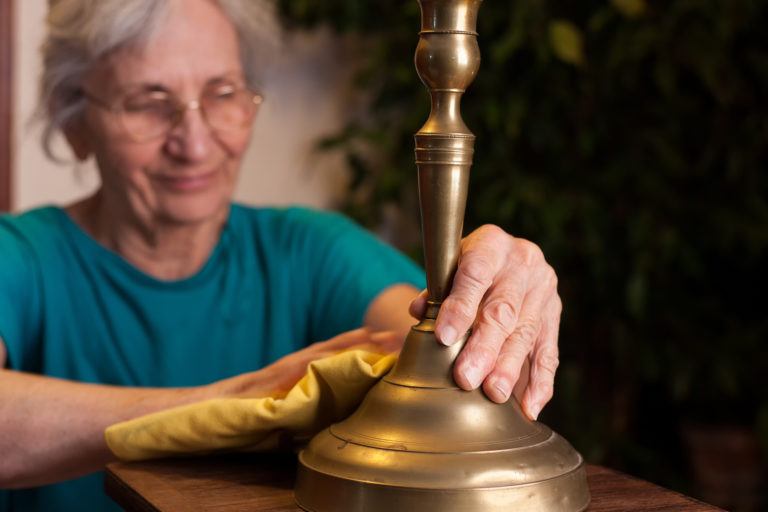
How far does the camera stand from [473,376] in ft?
2.30

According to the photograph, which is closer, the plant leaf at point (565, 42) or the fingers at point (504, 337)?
the fingers at point (504, 337)

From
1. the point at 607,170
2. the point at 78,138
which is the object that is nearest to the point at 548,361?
the point at 78,138

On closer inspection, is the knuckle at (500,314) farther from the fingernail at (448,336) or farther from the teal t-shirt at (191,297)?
the teal t-shirt at (191,297)

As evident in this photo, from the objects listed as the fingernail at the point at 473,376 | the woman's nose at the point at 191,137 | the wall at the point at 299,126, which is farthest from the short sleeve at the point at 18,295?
the wall at the point at 299,126

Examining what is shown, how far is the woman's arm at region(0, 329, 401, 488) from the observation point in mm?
920

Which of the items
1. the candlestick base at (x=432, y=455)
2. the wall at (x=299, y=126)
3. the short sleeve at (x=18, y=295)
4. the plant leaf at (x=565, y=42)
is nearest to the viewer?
the candlestick base at (x=432, y=455)

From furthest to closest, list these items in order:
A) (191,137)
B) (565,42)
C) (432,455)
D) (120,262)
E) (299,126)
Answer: (299,126)
(565,42)
(120,262)
(191,137)
(432,455)

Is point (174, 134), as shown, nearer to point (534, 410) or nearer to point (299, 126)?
point (534, 410)

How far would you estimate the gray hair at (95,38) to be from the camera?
4.67ft

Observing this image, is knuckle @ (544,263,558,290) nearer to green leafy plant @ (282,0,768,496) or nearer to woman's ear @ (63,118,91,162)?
woman's ear @ (63,118,91,162)

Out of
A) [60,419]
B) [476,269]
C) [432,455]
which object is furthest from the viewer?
[60,419]

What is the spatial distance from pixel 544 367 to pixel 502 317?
0.08m

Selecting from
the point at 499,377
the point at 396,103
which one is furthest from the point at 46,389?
the point at 396,103

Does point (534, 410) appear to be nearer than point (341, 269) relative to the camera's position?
Yes
